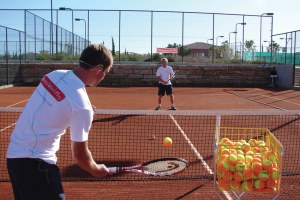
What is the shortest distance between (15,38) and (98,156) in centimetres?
1929

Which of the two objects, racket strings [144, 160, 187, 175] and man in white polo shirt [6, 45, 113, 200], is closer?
man in white polo shirt [6, 45, 113, 200]

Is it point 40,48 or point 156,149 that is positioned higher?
point 40,48

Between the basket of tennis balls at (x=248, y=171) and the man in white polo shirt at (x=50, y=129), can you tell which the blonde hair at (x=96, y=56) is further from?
the basket of tennis balls at (x=248, y=171)

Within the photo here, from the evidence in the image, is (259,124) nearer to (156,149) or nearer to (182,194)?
(156,149)

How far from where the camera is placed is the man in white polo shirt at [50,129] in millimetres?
2545

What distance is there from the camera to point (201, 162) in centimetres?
679

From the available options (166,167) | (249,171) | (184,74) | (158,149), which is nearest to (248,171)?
(249,171)

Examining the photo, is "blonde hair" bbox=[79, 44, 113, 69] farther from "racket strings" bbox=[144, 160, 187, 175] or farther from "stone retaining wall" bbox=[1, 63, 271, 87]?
"stone retaining wall" bbox=[1, 63, 271, 87]

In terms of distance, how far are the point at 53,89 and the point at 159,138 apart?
623 cm

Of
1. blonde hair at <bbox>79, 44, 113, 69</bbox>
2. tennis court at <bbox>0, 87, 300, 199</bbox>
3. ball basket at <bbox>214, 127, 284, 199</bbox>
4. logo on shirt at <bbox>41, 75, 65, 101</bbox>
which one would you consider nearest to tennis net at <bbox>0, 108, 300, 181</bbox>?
tennis court at <bbox>0, 87, 300, 199</bbox>

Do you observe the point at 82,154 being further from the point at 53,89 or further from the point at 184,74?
the point at 184,74

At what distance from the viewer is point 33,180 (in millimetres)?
2594

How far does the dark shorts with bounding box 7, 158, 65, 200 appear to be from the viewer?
8.50ft

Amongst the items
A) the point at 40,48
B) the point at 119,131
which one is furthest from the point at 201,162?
the point at 40,48
